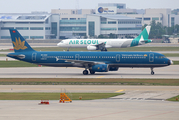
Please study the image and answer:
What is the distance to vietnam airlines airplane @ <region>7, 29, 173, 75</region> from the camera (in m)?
49.9

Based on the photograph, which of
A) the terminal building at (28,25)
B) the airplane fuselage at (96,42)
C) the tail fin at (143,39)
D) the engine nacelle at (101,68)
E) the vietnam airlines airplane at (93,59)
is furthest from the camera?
the terminal building at (28,25)

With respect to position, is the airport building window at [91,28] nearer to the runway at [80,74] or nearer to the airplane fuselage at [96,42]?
the airplane fuselage at [96,42]

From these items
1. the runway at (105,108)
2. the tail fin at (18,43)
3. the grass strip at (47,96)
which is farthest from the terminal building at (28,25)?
the grass strip at (47,96)

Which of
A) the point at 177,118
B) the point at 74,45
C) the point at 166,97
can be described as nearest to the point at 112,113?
the point at 177,118

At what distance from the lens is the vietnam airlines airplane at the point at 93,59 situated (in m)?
49.9

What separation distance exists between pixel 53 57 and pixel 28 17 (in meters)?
147

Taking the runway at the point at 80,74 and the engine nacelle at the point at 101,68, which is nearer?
the runway at the point at 80,74

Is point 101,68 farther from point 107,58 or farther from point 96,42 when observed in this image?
point 96,42

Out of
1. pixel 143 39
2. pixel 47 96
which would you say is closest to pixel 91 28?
pixel 143 39

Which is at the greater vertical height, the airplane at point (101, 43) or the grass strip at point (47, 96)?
the airplane at point (101, 43)

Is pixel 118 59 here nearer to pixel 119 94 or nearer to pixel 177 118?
pixel 119 94

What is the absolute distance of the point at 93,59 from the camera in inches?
1994

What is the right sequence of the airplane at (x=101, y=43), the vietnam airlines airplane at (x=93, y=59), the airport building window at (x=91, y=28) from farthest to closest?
the airport building window at (x=91, y=28) → the airplane at (x=101, y=43) → the vietnam airlines airplane at (x=93, y=59)

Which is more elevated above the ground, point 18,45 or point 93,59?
point 18,45
